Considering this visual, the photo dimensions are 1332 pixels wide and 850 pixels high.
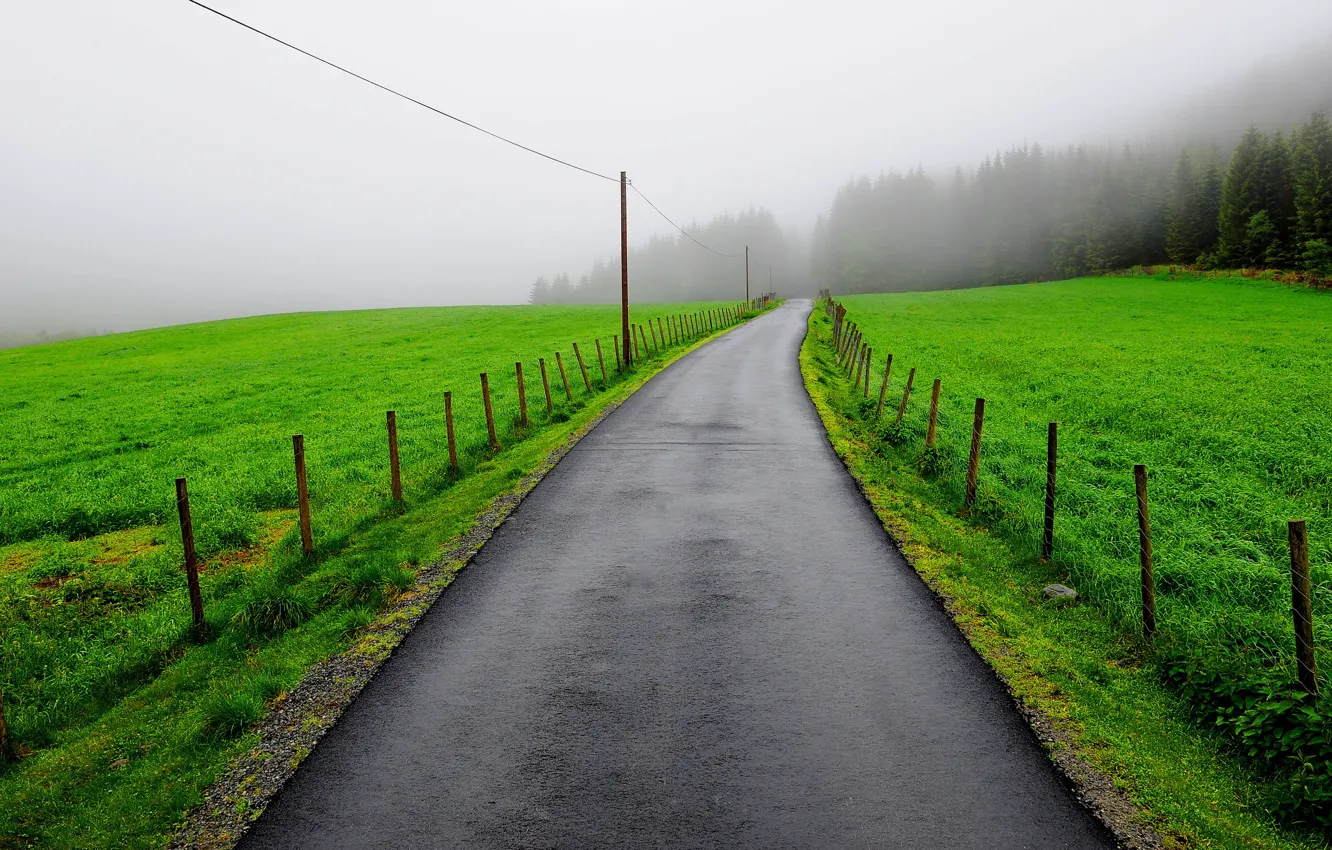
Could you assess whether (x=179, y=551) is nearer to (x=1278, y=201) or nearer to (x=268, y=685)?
(x=268, y=685)

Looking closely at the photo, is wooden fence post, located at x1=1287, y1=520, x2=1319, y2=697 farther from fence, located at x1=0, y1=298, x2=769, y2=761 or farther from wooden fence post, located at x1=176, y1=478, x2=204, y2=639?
wooden fence post, located at x1=176, y1=478, x2=204, y2=639

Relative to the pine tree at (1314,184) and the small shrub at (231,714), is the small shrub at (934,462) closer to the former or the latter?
the small shrub at (231,714)

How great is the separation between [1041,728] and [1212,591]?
14.8 feet

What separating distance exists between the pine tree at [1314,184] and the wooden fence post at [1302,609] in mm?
71463

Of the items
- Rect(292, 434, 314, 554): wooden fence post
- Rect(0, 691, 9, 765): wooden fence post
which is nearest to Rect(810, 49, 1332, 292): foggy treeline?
Rect(292, 434, 314, 554): wooden fence post

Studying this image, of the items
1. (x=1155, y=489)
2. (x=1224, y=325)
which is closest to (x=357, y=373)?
(x=1155, y=489)

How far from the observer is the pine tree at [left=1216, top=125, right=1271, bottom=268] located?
223 ft

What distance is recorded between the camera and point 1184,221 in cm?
7894

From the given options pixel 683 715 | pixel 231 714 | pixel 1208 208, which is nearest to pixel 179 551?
pixel 231 714

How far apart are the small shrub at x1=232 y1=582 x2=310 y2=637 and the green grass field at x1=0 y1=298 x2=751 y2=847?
0.07 ft

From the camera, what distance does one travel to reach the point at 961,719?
557cm

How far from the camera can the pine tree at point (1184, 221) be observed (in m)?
77.8

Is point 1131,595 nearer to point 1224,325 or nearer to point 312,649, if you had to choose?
point 312,649

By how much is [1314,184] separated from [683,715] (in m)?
79.4
